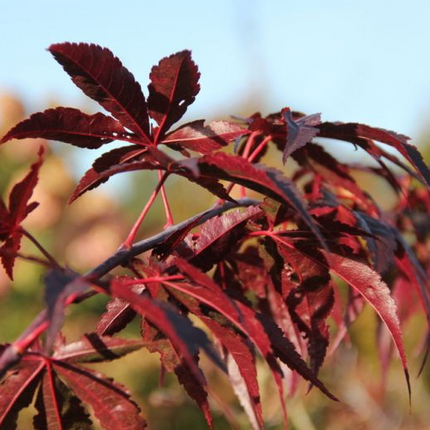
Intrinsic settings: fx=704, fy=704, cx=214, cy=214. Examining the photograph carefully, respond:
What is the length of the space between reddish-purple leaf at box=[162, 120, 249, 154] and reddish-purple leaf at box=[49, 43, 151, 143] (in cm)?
2

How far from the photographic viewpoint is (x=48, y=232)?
5086 millimetres

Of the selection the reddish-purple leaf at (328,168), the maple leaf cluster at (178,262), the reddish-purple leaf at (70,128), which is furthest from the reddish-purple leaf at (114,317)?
the reddish-purple leaf at (328,168)

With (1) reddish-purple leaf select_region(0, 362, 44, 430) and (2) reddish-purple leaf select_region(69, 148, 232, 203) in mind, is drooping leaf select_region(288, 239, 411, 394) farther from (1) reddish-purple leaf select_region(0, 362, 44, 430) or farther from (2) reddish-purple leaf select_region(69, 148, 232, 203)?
(1) reddish-purple leaf select_region(0, 362, 44, 430)

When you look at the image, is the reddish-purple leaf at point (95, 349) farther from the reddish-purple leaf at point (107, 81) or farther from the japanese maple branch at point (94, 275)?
the reddish-purple leaf at point (107, 81)

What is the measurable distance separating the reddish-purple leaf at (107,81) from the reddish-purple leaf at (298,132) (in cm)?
11

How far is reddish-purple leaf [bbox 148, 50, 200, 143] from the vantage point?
0.50 metres

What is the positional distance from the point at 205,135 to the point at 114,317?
151mm

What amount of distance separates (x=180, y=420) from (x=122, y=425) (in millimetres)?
1796

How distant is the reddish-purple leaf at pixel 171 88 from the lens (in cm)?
50

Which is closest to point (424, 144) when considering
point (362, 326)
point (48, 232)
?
point (362, 326)

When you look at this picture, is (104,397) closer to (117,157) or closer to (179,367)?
(179,367)

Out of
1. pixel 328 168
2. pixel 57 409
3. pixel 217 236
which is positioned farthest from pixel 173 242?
pixel 328 168

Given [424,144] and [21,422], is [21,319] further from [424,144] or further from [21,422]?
[424,144]

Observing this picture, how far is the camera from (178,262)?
424mm
